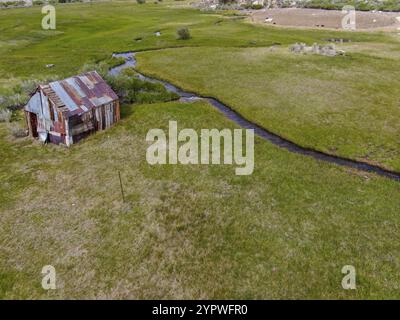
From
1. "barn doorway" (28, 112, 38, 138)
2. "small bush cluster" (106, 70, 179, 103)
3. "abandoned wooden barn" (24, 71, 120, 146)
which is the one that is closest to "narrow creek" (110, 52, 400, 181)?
"small bush cluster" (106, 70, 179, 103)

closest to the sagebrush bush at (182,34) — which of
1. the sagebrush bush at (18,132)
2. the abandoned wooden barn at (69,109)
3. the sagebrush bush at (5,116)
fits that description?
the abandoned wooden barn at (69,109)

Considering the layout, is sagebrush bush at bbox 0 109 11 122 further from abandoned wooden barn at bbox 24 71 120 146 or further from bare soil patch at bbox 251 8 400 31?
bare soil patch at bbox 251 8 400 31

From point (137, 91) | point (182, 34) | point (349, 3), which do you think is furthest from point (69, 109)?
point (349, 3)

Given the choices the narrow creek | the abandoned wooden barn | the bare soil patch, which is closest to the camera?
the narrow creek

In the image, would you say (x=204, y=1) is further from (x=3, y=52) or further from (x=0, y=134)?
(x=0, y=134)

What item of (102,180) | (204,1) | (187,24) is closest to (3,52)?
(187,24)

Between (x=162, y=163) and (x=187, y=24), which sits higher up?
(x=187, y=24)

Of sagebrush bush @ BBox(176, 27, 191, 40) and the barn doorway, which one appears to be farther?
sagebrush bush @ BBox(176, 27, 191, 40)
